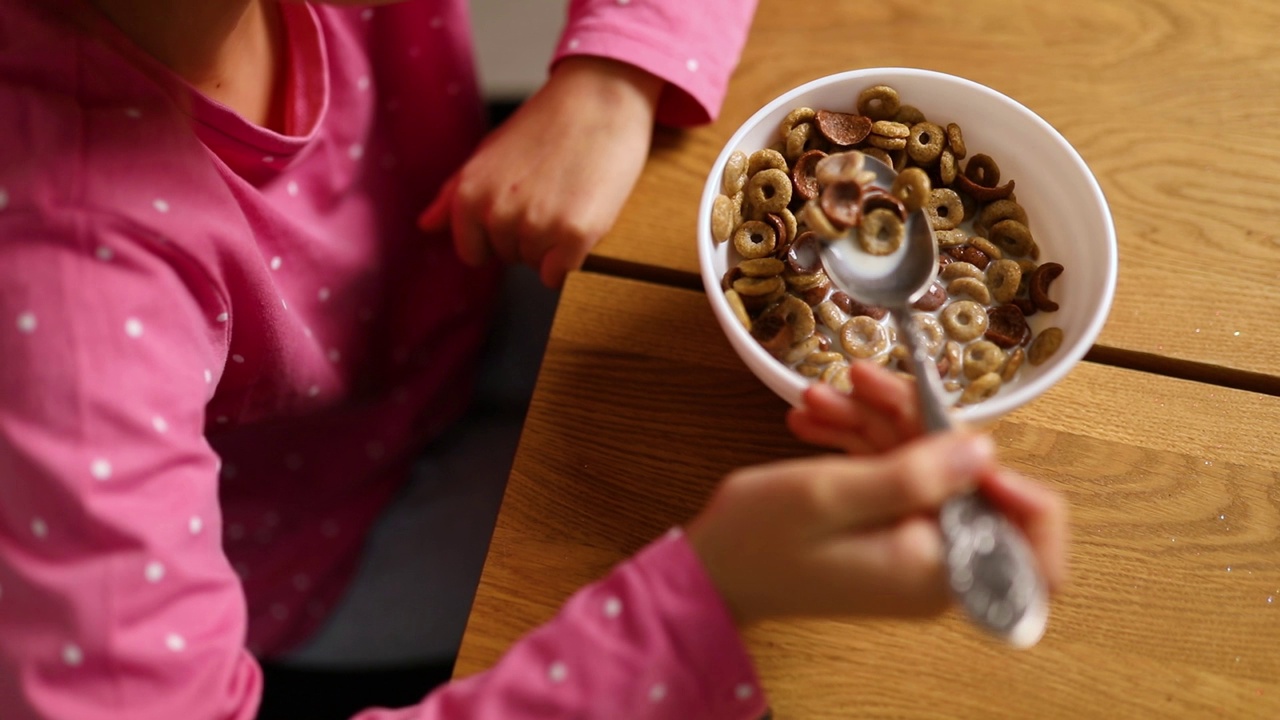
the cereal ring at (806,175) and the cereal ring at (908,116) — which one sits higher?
the cereal ring at (908,116)

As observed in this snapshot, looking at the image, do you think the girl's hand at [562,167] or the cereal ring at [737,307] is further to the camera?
the girl's hand at [562,167]

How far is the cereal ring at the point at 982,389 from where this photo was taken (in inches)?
16.7

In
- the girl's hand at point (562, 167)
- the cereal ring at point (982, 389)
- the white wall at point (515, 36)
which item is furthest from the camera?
the white wall at point (515, 36)

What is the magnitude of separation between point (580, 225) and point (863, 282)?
0.18 metres

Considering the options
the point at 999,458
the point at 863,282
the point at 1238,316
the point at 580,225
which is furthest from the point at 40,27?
the point at 1238,316

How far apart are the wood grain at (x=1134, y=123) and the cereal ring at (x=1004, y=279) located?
0.26 feet

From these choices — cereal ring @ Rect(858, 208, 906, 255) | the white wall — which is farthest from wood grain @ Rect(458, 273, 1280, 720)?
the white wall

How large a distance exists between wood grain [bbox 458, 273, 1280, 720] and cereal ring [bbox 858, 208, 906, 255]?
10 cm

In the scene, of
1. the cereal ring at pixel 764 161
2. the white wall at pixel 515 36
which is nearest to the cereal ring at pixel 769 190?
the cereal ring at pixel 764 161

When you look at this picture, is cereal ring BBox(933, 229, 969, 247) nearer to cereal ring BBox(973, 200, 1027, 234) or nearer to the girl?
cereal ring BBox(973, 200, 1027, 234)

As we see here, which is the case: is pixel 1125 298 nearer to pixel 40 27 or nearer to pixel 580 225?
pixel 580 225

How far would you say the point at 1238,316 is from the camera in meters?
0.50

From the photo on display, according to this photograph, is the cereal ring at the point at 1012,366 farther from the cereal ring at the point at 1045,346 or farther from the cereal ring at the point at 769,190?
the cereal ring at the point at 769,190

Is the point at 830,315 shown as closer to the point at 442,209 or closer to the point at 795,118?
the point at 795,118
